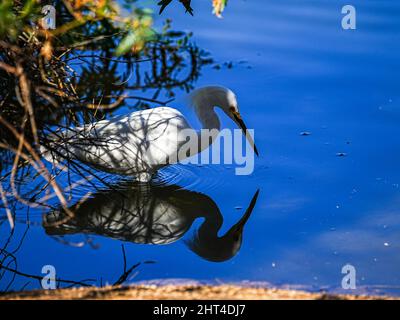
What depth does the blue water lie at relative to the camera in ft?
13.7

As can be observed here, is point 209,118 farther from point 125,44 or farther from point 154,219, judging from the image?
point 125,44

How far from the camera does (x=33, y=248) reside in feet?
14.4

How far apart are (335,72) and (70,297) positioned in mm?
4409

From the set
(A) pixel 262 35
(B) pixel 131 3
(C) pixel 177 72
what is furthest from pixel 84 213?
(A) pixel 262 35

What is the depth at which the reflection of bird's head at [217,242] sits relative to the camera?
438cm

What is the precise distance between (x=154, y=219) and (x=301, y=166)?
1.27 metres

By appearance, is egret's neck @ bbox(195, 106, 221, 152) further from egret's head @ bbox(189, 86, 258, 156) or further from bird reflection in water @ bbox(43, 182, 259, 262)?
bird reflection in water @ bbox(43, 182, 259, 262)

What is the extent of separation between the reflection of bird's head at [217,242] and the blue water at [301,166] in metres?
0.04

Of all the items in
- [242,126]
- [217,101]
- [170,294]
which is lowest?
[170,294]

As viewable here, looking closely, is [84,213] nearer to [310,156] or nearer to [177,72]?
[310,156]

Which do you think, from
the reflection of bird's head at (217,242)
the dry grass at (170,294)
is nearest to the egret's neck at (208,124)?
the reflection of bird's head at (217,242)

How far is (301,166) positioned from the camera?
5309 mm

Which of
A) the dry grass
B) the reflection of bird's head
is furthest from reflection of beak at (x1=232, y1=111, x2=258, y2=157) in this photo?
the dry grass

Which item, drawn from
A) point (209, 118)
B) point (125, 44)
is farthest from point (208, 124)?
point (125, 44)
